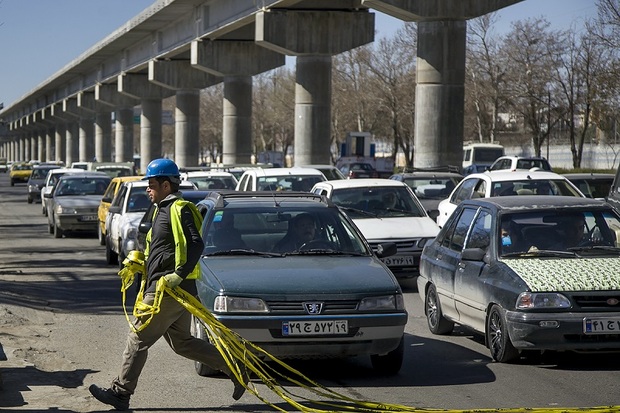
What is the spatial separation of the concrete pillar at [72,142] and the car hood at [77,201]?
86552 millimetres

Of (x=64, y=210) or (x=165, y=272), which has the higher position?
(x=165, y=272)

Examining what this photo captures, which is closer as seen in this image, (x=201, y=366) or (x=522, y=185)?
(x=201, y=366)

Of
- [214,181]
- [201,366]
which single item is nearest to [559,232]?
[201,366]

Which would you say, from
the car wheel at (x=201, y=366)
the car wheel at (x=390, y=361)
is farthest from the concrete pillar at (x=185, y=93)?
the car wheel at (x=390, y=361)

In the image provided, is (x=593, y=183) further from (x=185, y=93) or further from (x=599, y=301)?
(x=185, y=93)

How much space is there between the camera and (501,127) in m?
79.3

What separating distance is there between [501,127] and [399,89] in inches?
299

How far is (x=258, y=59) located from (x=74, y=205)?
23.7 metres

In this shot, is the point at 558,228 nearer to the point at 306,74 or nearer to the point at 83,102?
the point at 306,74

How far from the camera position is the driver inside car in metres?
10.5

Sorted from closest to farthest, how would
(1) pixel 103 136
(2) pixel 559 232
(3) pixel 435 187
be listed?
(2) pixel 559 232 → (3) pixel 435 187 → (1) pixel 103 136

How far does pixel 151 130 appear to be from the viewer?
69125mm

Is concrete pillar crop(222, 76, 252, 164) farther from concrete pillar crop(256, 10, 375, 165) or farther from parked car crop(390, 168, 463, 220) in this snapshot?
parked car crop(390, 168, 463, 220)

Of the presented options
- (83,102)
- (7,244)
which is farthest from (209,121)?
(7,244)
